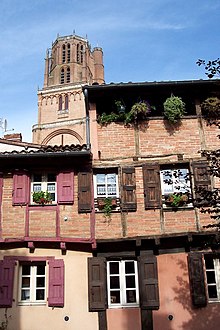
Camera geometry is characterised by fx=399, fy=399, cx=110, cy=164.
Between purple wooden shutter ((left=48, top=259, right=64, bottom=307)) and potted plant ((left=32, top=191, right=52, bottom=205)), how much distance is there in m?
1.71

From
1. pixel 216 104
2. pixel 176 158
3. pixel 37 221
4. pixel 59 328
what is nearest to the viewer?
pixel 216 104

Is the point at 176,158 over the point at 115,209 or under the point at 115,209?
over

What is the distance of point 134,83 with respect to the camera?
12648mm

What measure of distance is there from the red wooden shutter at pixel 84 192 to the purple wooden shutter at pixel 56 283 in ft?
5.34

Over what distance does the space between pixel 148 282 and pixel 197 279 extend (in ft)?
4.44

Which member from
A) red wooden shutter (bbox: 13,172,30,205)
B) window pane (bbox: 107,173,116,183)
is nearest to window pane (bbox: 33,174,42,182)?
red wooden shutter (bbox: 13,172,30,205)

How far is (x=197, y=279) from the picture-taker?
11023 mm

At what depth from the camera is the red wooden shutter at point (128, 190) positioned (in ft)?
38.0

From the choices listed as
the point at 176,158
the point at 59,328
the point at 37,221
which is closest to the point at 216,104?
the point at 176,158

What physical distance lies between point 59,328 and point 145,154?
5.56 meters

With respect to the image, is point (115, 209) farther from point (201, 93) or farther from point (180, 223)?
point (201, 93)

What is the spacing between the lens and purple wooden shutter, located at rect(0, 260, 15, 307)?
1088cm

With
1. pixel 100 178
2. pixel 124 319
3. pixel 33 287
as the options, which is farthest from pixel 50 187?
pixel 124 319

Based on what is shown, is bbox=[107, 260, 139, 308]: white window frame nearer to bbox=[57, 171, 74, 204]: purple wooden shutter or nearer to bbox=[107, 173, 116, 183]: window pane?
bbox=[57, 171, 74, 204]: purple wooden shutter
